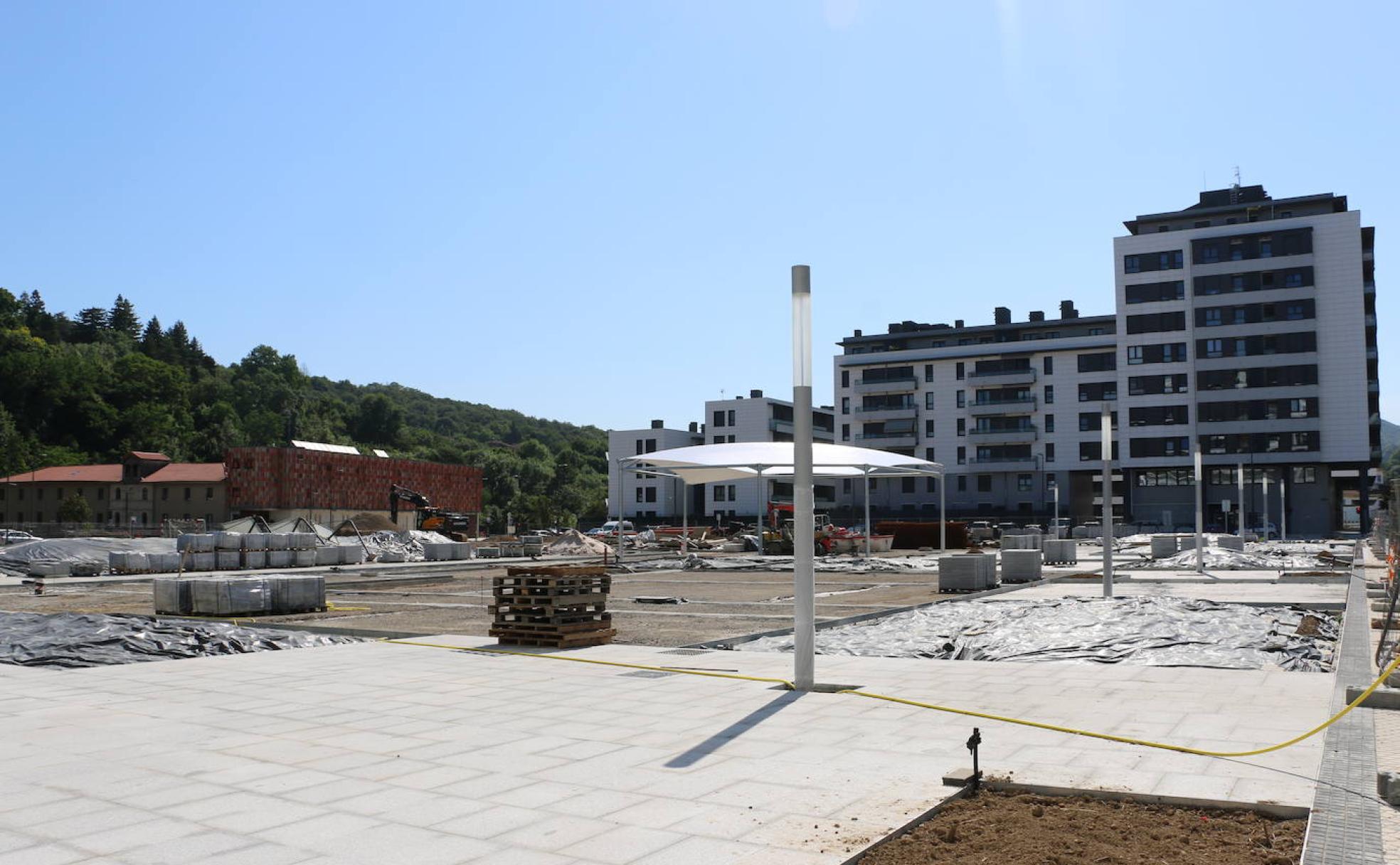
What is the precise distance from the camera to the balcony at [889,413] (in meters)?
106

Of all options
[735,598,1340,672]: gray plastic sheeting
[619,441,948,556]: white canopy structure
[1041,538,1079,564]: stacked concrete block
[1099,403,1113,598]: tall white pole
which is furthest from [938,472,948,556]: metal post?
[735,598,1340,672]: gray plastic sheeting

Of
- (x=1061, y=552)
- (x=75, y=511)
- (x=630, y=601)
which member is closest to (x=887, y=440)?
(x=1061, y=552)

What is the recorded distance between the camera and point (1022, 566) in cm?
2969

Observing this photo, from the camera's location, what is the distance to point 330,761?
7.33 metres

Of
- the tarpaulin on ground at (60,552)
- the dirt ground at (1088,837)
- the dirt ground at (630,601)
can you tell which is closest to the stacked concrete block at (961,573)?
the dirt ground at (630,601)

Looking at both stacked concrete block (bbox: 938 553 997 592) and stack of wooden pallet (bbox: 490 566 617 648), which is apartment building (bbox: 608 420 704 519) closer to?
stacked concrete block (bbox: 938 553 997 592)

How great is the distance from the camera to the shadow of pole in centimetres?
732

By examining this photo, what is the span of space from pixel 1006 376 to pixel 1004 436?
584 cm

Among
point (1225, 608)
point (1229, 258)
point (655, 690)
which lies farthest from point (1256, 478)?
point (655, 690)

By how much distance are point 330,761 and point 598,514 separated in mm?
130147

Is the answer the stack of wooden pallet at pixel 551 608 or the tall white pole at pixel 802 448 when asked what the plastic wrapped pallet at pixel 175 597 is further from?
the tall white pole at pixel 802 448

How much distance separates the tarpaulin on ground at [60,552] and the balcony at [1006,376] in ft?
255

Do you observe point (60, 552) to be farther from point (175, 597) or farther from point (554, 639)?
point (554, 639)

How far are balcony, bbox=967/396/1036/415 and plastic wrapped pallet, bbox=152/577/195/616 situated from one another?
89.6 metres
